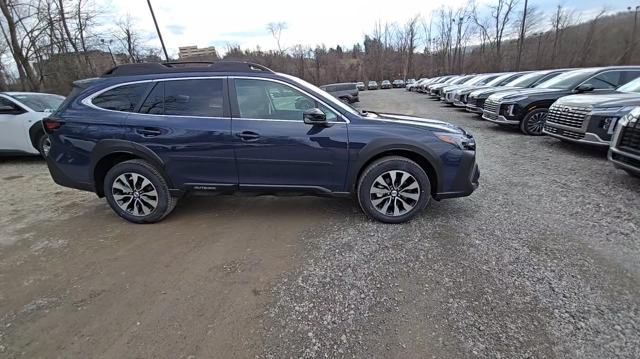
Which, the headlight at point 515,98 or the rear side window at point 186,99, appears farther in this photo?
the headlight at point 515,98

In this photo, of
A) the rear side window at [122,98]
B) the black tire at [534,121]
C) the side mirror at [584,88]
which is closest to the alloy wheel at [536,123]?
the black tire at [534,121]

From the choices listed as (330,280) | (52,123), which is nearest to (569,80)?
(330,280)

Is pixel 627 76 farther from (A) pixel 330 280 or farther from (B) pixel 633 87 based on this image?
(A) pixel 330 280

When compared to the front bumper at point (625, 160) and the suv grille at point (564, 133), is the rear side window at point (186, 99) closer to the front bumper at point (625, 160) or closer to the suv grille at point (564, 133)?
the front bumper at point (625, 160)

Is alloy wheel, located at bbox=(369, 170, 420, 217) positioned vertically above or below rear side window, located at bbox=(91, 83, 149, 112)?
below

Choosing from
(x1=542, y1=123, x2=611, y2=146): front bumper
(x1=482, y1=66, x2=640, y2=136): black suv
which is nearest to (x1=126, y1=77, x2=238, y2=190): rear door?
(x1=542, y1=123, x2=611, y2=146): front bumper

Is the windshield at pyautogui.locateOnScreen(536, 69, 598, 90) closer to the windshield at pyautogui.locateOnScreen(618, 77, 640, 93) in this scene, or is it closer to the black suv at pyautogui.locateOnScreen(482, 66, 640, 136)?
the black suv at pyautogui.locateOnScreen(482, 66, 640, 136)

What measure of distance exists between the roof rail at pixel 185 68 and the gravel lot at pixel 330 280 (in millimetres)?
1759

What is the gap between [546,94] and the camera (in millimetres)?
8305

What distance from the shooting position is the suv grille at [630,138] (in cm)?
418

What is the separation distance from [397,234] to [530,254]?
121 centimetres

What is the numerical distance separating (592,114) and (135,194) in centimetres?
746

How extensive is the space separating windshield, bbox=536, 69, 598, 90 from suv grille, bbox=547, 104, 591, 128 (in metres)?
2.21

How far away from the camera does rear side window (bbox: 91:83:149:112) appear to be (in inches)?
144
